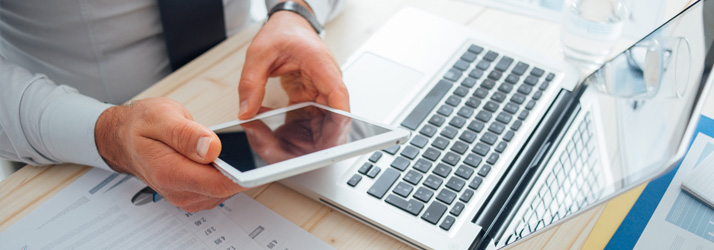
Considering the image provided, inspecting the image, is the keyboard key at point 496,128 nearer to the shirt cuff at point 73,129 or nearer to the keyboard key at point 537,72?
the keyboard key at point 537,72

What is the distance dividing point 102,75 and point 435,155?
1.77 feet

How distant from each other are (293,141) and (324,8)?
0.36m

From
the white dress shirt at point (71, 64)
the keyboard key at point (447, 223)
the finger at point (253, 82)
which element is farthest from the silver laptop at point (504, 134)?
the white dress shirt at point (71, 64)

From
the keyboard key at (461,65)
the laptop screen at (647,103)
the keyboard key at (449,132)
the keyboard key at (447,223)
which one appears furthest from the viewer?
the keyboard key at (461,65)

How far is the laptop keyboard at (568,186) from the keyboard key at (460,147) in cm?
9

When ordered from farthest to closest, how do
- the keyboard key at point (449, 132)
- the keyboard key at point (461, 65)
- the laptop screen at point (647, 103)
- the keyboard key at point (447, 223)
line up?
the keyboard key at point (461, 65)
the keyboard key at point (449, 132)
the keyboard key at point (447, 223)
the laptop screen at point (647, 103)

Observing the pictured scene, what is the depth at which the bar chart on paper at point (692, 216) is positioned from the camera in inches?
21.0

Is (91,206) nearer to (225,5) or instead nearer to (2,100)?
(2,100)

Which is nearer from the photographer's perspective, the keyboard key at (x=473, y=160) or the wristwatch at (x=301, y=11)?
the keyboard key at (x=473, y=160)

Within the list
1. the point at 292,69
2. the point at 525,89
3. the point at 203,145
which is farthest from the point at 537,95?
the point at 203,145

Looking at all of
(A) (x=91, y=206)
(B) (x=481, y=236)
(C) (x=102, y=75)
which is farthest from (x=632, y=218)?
(C) (x=102, y=75)

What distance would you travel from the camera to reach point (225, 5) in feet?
2.88

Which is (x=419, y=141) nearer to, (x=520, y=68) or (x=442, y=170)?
(x=442, y=170)

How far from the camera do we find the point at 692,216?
0.55 m
